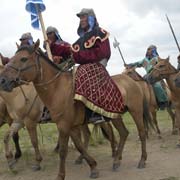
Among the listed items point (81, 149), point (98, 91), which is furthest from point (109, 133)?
point (98, 91)

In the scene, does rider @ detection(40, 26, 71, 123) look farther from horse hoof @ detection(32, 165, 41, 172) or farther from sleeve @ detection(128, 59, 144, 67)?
sleeve @ detection(128, 59, 144, 67)

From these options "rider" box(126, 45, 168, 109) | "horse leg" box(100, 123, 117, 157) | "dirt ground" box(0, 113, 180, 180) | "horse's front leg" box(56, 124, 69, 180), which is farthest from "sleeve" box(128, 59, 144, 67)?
"horse's front leg" box(56, 124, 69, 180)

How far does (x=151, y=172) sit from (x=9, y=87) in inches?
122

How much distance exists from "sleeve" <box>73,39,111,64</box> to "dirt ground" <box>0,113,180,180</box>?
85.2 inches

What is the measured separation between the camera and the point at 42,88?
708 centimetres

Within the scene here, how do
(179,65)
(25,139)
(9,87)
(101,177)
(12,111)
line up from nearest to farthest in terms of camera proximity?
(9,87) → (101,177) → (12,111) → (179,65) → (25,139)

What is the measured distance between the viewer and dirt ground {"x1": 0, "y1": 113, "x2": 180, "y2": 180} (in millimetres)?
7755

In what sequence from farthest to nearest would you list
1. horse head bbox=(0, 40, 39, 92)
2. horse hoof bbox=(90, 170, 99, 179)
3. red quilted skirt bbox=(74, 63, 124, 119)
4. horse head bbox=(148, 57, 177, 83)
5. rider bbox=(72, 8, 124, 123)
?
horse head bbox=(148, 57, 177, 83) < horse hoof bbox=(90, 170, 99, 179) < rider bbox=(72, 8, 124, 123) < red quilted skirt bbox=(74, 63, 124, 119) < horse head bbox=(0, 40, 39, 92)

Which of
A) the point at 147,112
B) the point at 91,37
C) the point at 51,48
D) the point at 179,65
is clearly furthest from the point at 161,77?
the point at 91,37

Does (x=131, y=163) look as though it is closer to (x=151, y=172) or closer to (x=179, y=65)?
(x=151, y=172)

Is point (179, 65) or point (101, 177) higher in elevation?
point (179, 65)

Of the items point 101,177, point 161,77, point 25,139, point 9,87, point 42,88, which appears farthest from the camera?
point 25,139

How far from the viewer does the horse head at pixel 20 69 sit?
656 centimetres

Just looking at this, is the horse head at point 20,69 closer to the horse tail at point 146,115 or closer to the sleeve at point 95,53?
the sleeve at point 95,53
